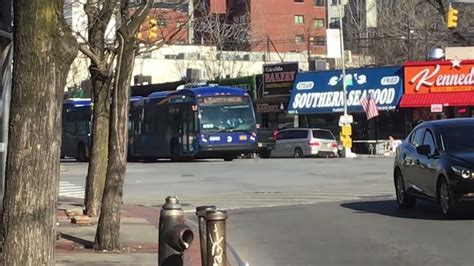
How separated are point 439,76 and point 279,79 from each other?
11.7 metres

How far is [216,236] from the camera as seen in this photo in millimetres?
6992

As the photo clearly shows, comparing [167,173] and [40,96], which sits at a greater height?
[40,96]

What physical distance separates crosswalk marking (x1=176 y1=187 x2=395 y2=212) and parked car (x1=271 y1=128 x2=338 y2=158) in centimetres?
2125

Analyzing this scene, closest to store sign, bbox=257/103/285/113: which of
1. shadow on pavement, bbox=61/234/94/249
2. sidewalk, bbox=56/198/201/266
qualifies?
sidewalk, bbox=56/198/201/266

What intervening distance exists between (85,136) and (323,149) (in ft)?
42.2

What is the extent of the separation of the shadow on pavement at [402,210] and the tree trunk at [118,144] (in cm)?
591

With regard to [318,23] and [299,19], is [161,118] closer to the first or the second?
[299,19]

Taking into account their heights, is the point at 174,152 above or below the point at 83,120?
below

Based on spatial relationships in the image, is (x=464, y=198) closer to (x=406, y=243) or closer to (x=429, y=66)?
(x=406, y=243)

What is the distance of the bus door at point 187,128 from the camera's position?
3591cm

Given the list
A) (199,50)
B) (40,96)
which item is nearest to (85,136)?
(199,50)

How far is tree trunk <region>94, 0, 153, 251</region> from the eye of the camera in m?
10.5

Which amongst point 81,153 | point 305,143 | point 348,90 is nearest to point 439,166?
point 305,143

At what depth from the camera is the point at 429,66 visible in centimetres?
4631
